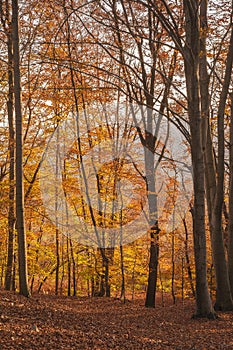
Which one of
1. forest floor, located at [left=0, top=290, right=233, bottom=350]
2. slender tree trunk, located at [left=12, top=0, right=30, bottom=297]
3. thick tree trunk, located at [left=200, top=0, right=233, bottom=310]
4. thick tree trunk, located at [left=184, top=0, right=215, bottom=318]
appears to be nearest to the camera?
forest floor, located at [left=0, top=290, right=233, bottom=350]

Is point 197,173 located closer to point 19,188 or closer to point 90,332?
point 19,188

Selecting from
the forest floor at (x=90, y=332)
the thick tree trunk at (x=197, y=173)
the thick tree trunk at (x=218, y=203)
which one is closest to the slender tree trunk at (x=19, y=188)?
the forest floor at (x=90, y=332)

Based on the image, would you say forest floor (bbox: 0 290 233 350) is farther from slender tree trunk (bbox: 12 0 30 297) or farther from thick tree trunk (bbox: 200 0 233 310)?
thick tree trunk (bbox: 200 0 233 310)

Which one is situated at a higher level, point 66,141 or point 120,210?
point 66,141

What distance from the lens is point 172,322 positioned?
8305 mm

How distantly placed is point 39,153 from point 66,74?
315 cm

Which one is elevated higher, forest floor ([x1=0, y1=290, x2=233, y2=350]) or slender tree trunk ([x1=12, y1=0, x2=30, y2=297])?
slender tree trunk ([x1=12, y1=0, x2=30, y2=297])

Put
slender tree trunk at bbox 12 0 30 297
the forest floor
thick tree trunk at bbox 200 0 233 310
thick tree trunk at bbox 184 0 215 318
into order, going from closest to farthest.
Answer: the forest floor
thick tree trunk at bbox 184 0 215 318
slender tree trunk at bbox 12 0 30 297
thick tree trunk at bbox 200 0 233 310

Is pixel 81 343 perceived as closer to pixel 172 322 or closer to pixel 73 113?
pixel 172 322

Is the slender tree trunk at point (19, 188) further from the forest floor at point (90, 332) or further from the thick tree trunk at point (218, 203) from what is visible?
the thick tree trunk at point (218, 203)

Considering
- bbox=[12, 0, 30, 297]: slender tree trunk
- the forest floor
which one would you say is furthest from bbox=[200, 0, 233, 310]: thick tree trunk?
bbox=[12, 0, 30, 297]: slender tree trunk

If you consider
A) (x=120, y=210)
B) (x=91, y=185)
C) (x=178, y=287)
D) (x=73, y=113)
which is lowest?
(x=178, y=287)

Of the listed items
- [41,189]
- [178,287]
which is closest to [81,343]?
[41,189]

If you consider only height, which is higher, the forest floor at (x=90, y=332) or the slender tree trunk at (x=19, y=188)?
the slender tree trunk at (x=19, y=188)
